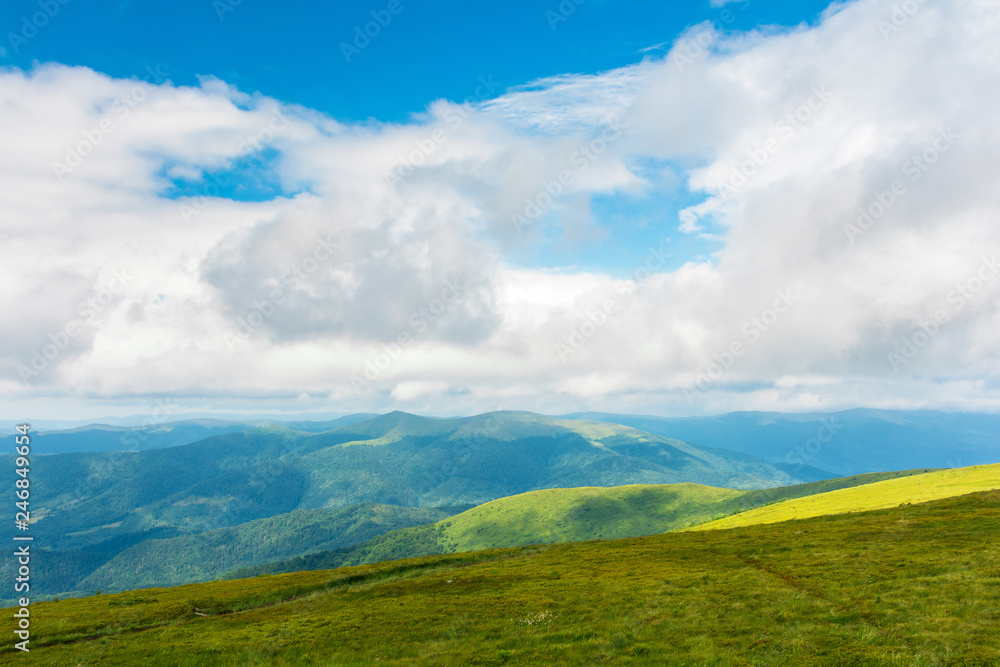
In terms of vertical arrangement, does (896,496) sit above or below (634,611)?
below

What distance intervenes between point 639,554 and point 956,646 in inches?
1694

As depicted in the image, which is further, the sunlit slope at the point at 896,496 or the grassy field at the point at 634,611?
the sunlit slope at the point at 896,496

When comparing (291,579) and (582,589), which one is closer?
(582,589)

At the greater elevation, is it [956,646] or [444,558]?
[956,646]

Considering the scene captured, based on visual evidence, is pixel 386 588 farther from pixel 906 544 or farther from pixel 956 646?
pixel 906 544

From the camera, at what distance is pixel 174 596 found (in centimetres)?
6975

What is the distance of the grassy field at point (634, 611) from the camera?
1252 inches

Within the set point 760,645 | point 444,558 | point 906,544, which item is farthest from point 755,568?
point 444,558

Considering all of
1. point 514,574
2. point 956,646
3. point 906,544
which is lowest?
point 514,574

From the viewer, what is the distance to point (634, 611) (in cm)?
4100

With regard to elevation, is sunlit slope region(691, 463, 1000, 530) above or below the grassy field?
below

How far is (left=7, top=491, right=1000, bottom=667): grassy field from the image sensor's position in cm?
3181

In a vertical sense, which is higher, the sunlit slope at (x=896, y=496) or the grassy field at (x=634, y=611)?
the grassy field at (x=634, y=611)

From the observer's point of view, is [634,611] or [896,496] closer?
[634,611]
